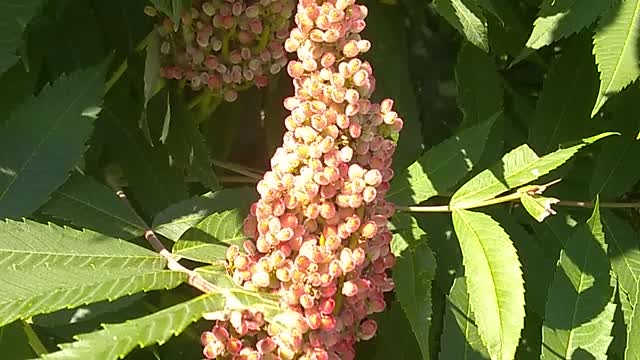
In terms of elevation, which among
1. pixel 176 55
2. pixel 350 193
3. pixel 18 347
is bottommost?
pixel 18 347

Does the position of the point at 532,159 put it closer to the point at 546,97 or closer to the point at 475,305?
the point at 475,305

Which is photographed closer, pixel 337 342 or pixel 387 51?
pixel 337 342

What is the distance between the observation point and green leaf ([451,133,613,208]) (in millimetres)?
1362

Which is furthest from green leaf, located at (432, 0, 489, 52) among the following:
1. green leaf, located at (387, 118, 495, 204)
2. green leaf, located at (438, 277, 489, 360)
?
green leaf, located at (438, 277, 489, 360)

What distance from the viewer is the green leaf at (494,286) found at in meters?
1.21

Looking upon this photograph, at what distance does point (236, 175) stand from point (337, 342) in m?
0.59

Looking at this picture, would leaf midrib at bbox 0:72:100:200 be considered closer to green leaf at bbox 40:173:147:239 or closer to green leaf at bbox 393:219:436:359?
green leaf at bbox 40:173:147:239

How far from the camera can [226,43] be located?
5.05ft

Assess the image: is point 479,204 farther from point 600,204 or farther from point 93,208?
point 93,208

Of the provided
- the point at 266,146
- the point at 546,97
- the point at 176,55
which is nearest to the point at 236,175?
the point at 266,146

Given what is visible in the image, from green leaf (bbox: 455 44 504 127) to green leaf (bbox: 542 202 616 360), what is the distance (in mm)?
343

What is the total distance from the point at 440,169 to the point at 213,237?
323 millimetres

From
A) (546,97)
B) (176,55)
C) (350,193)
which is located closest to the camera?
(350,193)

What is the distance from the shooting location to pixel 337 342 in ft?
3.92
